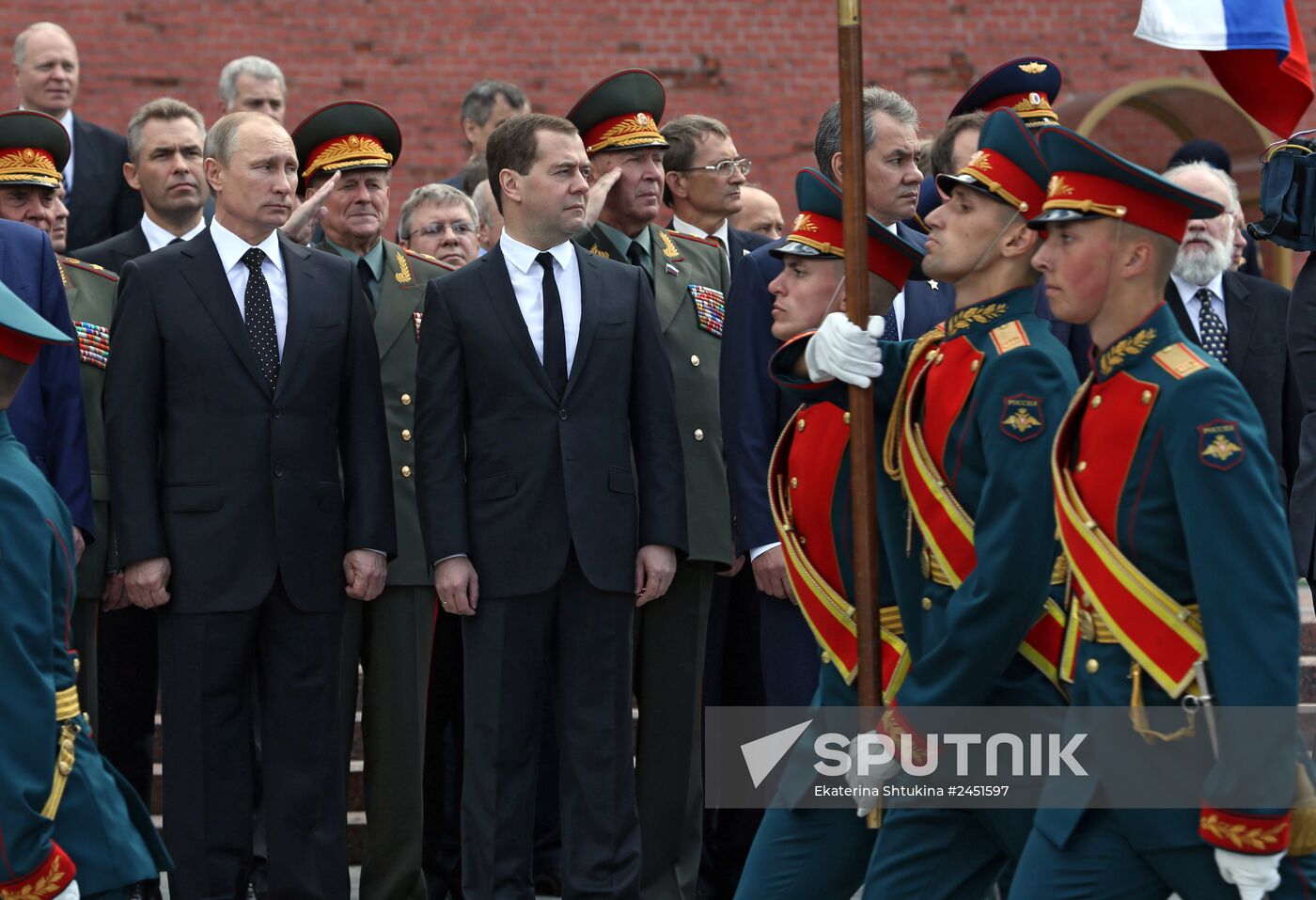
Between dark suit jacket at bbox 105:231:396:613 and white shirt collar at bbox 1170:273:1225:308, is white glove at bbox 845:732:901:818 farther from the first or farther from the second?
white shirt collar at bbox 1170:273:1225:308

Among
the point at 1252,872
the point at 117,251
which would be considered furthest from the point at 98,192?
the point at 1252,872

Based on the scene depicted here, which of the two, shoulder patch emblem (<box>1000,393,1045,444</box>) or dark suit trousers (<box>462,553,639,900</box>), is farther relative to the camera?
dark suit trousers (<box>462,553,639,900</box>)

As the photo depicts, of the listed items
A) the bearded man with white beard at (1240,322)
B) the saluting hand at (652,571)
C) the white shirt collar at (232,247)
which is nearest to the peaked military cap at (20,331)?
the white shirt collar at (232,247)

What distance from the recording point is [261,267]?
18.5 ft

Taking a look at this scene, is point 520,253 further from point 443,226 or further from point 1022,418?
point 1022,418

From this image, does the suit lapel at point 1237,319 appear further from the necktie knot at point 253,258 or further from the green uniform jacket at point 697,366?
the necktie knot at point 253,258

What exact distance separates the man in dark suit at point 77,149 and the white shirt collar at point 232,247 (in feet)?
6.27

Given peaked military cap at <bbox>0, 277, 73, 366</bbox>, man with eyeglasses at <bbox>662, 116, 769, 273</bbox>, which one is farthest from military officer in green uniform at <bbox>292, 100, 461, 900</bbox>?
peaked military cap at <bbox>0, 277, 73, 366</bbox>

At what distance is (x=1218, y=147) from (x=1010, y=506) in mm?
6218

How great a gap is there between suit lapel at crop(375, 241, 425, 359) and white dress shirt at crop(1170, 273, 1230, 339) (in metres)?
2.53

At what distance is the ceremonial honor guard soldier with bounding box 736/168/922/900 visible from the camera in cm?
410

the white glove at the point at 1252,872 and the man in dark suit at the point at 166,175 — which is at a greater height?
the man in dark suit at the point at 166,175

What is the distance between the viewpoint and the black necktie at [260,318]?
554cm

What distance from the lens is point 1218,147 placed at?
9453 mm
